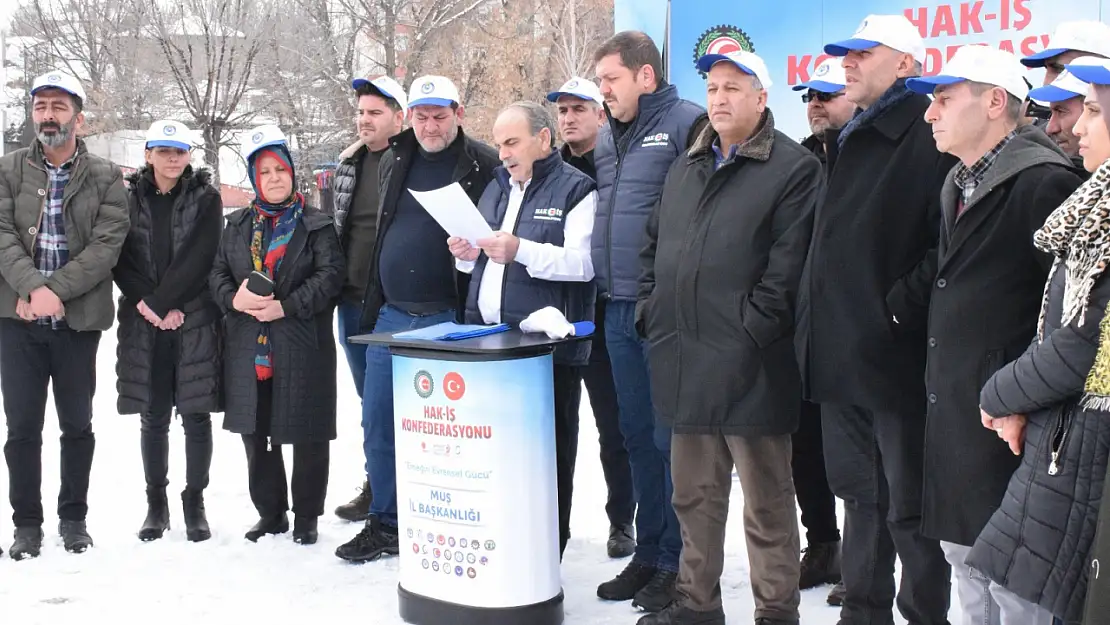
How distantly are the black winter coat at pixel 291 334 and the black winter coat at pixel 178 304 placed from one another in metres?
0.10

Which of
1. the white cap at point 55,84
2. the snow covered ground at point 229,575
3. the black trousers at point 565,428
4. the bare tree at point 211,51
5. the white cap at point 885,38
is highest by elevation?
the bare tree at point 211,51

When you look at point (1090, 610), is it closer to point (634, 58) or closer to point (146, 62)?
point (634, 58)

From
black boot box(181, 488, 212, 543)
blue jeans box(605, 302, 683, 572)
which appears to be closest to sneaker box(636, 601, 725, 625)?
blue jeans box(605, 302, 683, 572)

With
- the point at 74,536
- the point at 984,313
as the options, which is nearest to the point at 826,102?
the point at 984,313

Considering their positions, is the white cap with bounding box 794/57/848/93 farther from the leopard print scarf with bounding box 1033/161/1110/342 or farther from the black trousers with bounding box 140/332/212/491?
the black trousers with bounding box 140/332/212/491

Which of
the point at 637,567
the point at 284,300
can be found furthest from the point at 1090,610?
the point at 284,300

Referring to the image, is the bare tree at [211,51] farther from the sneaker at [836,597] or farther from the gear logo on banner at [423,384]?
the sneaker at [836,597]

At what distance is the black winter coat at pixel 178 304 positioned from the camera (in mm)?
5602

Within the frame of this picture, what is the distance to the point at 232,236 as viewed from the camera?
5.63 metres

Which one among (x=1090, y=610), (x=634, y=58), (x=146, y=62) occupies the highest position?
(x=146, y=62)

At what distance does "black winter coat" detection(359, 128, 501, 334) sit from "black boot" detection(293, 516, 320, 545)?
976 millimetres

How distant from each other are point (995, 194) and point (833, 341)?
73 cm

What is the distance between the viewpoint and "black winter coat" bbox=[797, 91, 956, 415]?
3.69 metres

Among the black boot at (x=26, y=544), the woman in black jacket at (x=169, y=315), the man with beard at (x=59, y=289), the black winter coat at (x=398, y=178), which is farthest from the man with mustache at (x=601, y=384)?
the black boot at (x=26, y=544)
